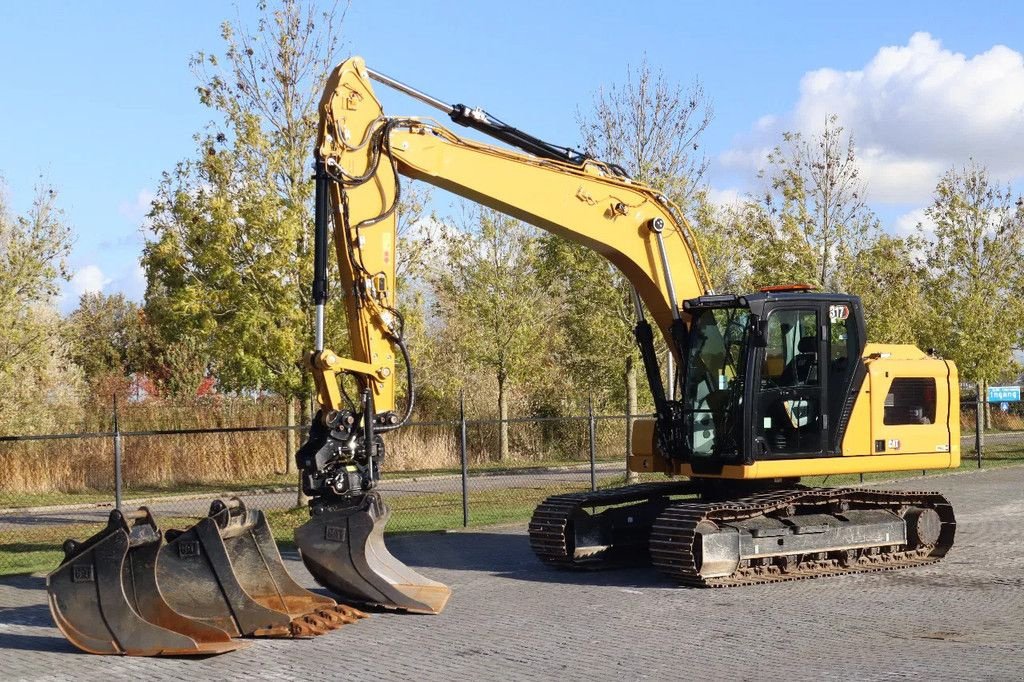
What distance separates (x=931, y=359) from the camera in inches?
546

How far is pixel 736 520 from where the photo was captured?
12.4m

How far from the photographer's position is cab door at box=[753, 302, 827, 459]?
41.1ft

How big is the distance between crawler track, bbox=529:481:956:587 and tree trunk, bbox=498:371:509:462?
18607 millimetres

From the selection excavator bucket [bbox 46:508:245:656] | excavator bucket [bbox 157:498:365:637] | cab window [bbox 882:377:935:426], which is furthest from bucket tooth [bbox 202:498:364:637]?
cab window [bbox 882:377:935:426]

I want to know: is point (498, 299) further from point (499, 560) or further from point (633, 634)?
point (633, 634)

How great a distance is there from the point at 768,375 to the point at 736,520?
148 centimetres

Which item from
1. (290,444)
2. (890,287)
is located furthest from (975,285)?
(290,444)

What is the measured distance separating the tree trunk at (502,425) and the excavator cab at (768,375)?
65.7ft

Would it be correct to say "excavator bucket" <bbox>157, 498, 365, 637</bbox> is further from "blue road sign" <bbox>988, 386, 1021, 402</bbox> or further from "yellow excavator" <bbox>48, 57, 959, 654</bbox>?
"blue road sign" <bbox>988, 386, 1021, 402</bbox>

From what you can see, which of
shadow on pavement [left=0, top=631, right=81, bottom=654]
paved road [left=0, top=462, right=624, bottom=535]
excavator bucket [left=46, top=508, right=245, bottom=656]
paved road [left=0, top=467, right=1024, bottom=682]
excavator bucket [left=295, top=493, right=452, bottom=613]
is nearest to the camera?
paved road [left=0, top=467, right=1024, bottom=682]

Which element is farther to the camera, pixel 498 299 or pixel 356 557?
pixel 498 299

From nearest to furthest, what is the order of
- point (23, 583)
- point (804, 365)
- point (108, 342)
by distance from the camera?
point (804, 365) → point (23, 583) → point (108, 342)

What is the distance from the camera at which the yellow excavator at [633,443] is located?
32.0 ft

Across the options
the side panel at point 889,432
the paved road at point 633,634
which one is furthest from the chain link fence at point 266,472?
the side panel at point 889,432
